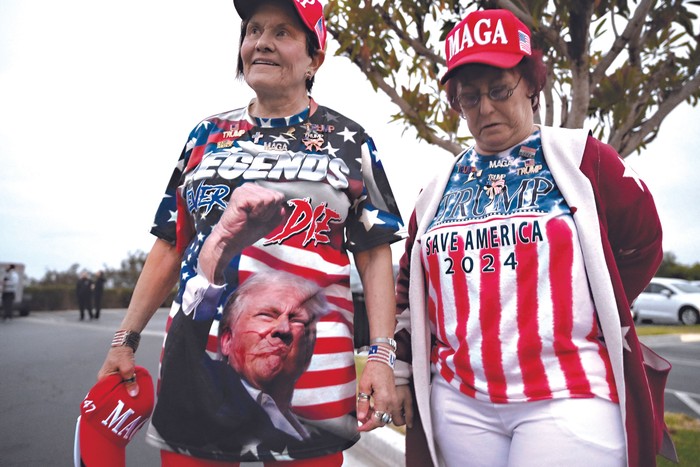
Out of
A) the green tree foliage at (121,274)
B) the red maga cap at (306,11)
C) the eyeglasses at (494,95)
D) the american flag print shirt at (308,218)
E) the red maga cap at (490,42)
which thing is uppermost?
the red maga cap at (306,11)

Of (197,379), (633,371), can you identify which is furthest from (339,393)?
(633,371)

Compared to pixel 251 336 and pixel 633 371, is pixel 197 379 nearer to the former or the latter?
pixel 251 336

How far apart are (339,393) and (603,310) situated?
0.84 metres

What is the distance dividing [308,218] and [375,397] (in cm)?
Result: 61

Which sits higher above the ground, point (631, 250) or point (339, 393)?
point (631, 250)

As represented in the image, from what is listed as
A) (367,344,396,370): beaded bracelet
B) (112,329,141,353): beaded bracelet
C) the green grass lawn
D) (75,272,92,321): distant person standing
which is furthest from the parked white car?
(75,272,92,321): distant person standing

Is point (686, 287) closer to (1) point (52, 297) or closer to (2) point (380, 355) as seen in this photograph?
(2) point (380, 355)

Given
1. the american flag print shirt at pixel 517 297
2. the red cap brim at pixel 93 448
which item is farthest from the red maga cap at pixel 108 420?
the american flag print shirt at pixel 517 297

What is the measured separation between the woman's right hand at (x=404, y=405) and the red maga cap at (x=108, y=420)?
850 mm

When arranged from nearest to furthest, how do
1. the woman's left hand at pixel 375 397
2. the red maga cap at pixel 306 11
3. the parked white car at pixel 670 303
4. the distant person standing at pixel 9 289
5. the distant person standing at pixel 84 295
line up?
the woman's left hand at pixel 375 397
the red maga cap at pixel 306 11
the parked white car at pixel 670 303
the distant person standing at pixel 9 289
the distant person standing at pixel 84 295

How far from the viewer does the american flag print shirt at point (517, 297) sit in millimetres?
1687

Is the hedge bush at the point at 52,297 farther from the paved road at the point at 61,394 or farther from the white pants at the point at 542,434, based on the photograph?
the white pants at the point at 542,434

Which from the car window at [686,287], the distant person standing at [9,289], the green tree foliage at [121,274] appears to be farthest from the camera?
the green tree foliage at [121,274]

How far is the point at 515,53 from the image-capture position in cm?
192
